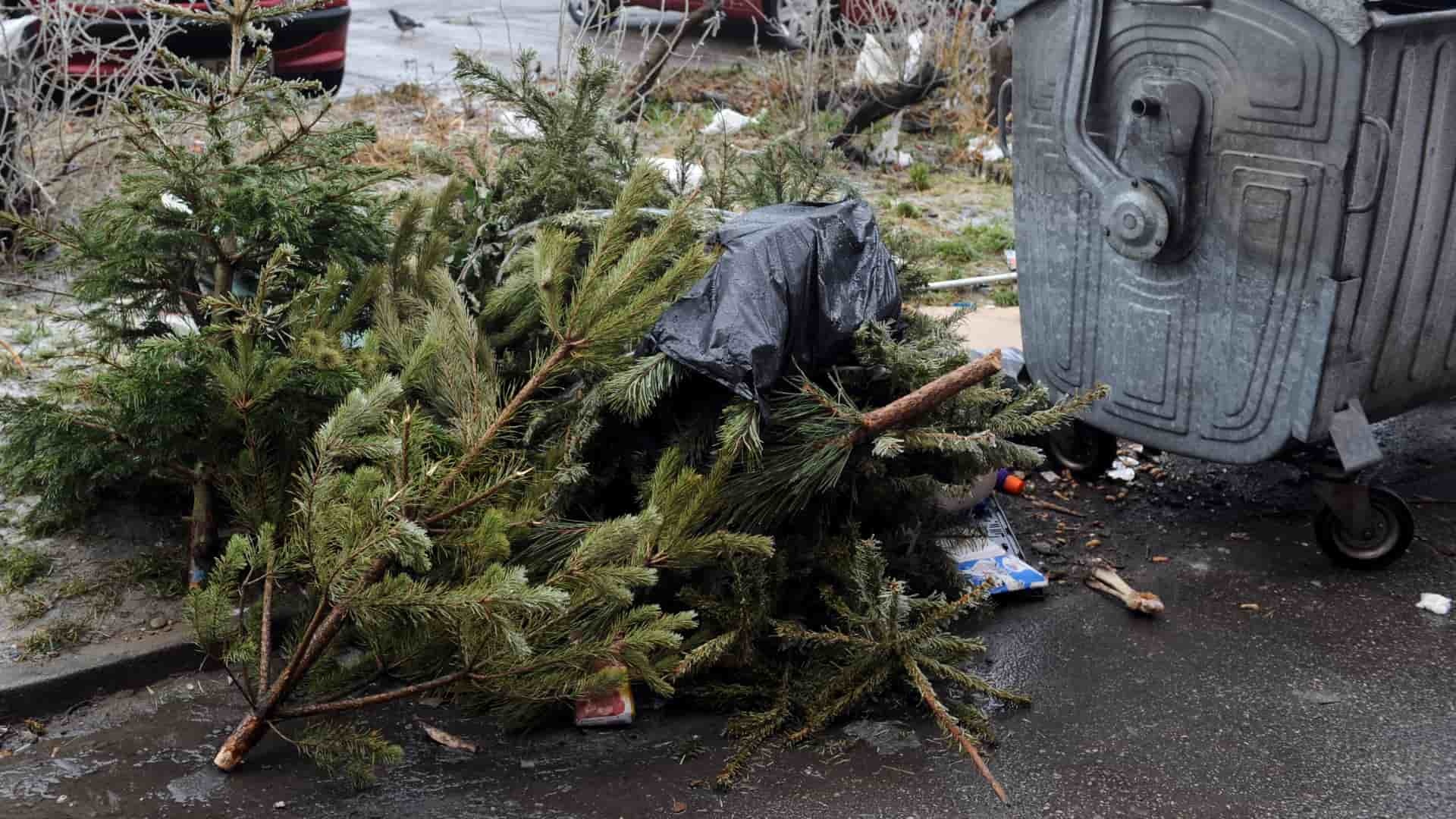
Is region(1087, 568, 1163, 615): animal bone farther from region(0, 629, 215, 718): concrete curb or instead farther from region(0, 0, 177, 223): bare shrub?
region(0, 0, 177, 223): bare shrub

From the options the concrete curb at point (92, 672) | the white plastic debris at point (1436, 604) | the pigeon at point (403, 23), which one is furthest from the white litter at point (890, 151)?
the pigeon at point (403, 23)

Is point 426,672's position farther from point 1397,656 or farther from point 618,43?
point 618,43

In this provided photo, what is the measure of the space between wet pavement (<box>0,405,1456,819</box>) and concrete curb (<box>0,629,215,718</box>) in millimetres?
41

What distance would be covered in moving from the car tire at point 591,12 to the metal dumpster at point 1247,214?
2.51 metres

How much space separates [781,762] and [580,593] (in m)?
0.63

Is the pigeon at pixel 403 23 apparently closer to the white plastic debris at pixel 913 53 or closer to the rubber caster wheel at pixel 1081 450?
the white plastic debris at pixel 913 53

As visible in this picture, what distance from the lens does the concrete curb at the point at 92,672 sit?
3.02m

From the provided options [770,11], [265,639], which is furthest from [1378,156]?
[770,11]

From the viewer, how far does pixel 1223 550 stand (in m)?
3.99

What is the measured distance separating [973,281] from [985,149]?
7.99ft

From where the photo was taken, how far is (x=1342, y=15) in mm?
3137

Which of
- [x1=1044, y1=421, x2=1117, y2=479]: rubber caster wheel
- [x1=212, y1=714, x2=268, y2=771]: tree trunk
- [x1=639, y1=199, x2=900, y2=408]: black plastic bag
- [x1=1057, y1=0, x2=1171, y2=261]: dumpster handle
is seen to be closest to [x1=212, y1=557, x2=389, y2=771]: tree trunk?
[x1=212, y1=714, x2=268, y2=771]: tree trunk

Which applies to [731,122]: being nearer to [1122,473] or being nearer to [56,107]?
[56,107]

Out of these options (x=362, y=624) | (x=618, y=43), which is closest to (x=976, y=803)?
(x=362, y=624)
